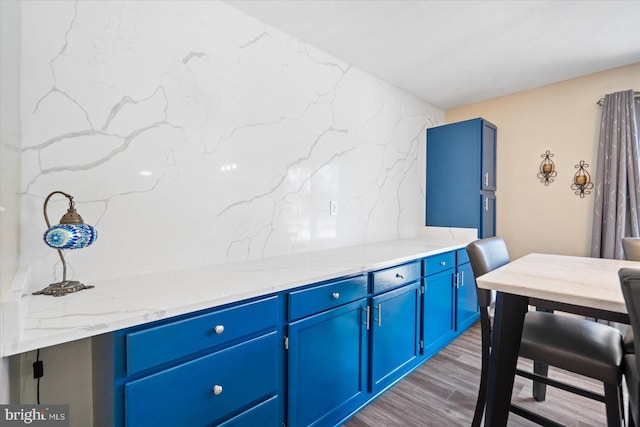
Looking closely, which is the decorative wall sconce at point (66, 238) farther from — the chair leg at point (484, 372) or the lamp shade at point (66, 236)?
the chair leg at point (484, 372)

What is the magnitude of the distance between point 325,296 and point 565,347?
3.40 ft

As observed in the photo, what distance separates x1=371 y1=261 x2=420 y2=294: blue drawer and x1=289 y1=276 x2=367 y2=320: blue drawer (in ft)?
0.35

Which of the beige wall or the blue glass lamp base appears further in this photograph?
the beige wall

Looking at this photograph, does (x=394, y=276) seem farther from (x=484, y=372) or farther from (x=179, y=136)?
(x=179, y=136)

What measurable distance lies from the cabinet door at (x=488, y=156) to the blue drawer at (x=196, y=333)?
9.18ft

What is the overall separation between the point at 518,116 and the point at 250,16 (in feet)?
9.56

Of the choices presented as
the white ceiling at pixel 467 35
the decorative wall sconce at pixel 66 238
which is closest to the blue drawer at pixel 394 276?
the decorative wall sconce at pixel 66 238

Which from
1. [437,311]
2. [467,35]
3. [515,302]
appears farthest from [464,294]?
[467,35]

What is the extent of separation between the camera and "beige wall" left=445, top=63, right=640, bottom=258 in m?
2.90

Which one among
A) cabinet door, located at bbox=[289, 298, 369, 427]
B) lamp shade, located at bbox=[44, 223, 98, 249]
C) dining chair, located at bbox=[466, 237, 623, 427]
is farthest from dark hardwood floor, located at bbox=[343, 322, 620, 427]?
lamp shade, located at bbox=[44, 223, 98, 249]

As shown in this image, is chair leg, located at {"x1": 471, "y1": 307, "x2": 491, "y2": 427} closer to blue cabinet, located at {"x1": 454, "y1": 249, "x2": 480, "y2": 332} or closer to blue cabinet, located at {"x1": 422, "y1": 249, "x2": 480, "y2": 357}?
blue cabinet, located at {"x1": 422, "y1": 249, "x2": 480, "y2": 357}

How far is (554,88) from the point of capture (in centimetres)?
309

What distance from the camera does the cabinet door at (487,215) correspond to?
10.4 feet

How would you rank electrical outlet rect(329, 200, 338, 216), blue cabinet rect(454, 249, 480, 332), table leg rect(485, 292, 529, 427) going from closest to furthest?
table leg rect(485, 292, 529, 427), electrical outlet rect(329, 200, 338, 216), blue cabinet rect(454, 249, 480, 332)
